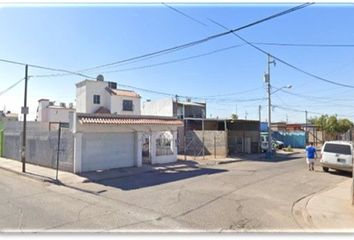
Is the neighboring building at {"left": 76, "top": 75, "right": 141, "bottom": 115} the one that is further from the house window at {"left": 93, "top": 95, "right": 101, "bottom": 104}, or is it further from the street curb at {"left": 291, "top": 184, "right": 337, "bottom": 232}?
the street curb at {"left": 291, "top": 184, "right": 337, "bottom": 232}

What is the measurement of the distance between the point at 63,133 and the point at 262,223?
13161 millimetres

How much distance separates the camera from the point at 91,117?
56.3ft

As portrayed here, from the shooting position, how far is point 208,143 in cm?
2927

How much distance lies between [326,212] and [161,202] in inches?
188

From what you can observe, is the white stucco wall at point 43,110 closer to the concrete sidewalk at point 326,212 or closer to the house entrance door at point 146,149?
the house entrance door at point 146,149

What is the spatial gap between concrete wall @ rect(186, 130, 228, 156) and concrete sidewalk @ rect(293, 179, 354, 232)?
15652 mm

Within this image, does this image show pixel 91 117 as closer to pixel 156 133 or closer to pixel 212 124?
pixel 156 133

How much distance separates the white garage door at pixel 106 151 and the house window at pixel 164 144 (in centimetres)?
227

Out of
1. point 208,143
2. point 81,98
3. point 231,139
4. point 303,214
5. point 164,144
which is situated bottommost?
point 303,214

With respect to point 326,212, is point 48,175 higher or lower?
higher

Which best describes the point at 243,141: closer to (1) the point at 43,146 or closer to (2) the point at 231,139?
(2) the point at 231,139

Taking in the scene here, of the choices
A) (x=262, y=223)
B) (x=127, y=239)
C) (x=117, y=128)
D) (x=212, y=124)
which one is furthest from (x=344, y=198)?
(x=212, y=124)

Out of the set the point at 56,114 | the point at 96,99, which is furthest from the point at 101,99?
the point at 56,114

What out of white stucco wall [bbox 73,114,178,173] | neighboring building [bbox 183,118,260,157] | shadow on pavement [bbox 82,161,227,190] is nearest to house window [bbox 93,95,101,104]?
neighboring building [bbox 183,118,260,157]
